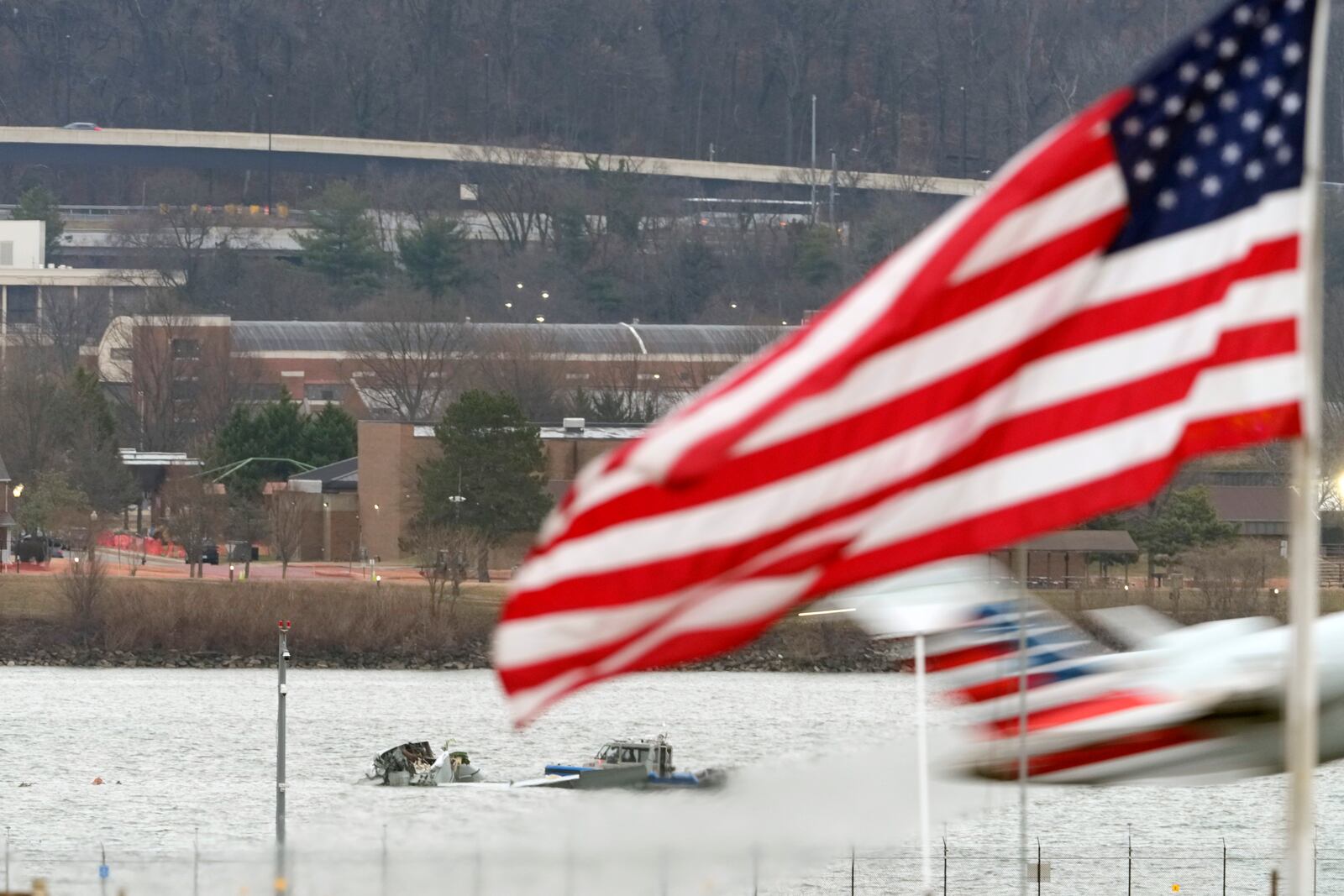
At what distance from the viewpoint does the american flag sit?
19.7 feet

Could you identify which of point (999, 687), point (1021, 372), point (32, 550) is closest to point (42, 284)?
point (32, 550)

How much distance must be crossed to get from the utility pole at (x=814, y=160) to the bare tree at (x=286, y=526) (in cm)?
7048

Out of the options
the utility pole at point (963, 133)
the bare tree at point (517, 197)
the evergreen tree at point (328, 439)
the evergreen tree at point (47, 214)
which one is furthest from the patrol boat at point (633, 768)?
the utility pole at point (963, 133)

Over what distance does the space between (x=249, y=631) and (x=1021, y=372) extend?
53.8 meters

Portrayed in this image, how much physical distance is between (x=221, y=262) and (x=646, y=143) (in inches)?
1765

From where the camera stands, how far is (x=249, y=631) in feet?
193

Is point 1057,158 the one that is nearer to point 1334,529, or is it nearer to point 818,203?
point 1334,529

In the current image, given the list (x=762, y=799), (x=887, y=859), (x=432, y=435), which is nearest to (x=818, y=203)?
(x=432, y=435)

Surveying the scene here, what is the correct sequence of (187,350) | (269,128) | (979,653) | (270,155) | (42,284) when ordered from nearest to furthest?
(979,653) → (187,350) → (42,284) → (270,155) → (269,128)

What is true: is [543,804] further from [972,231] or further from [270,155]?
[270,155]

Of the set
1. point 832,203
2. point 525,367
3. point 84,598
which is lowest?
point 84,598

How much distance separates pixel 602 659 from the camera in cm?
620

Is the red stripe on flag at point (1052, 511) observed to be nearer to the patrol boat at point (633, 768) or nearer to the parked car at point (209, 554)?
the patrol boat at point (633, 768)

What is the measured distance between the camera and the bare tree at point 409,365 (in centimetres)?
9125
